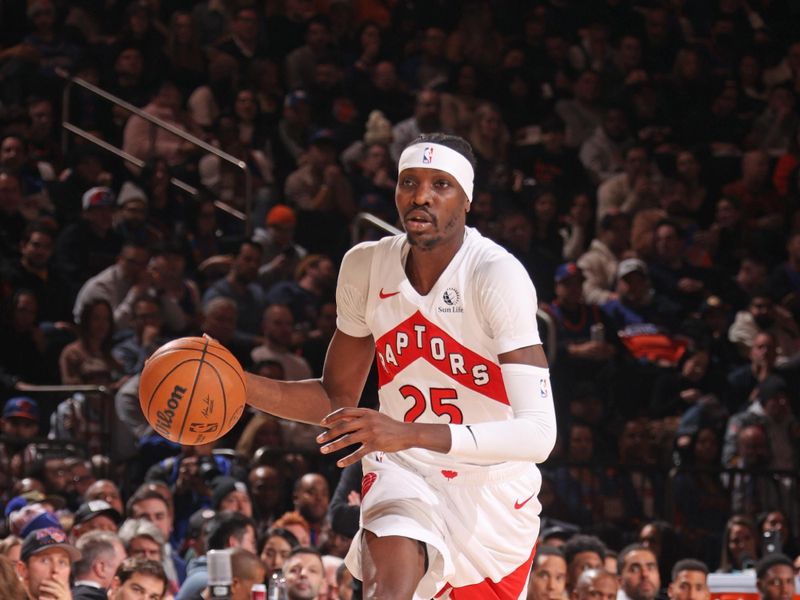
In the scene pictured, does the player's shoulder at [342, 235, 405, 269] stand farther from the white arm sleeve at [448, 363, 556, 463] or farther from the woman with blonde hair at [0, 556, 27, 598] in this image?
the woman with blonde hair at [0, 556, 27, 598]

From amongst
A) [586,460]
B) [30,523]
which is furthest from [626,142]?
[30,523]

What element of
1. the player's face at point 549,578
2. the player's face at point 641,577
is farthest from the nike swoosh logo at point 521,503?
the player's face at point 641,577

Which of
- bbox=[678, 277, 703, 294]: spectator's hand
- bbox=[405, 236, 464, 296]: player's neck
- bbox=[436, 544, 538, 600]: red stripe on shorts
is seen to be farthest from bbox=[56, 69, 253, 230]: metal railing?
bbox=[436, 544, 538, 600]: red stripe on shorts

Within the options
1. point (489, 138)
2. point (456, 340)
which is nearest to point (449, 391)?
point (456, 340)

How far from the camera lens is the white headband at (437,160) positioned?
16.9ft

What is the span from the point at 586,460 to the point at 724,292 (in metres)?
3.70

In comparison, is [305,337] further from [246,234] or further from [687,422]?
[687,422]

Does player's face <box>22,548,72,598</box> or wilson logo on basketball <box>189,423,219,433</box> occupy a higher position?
wilson logo on basketball <box>189,423,219,433</box>

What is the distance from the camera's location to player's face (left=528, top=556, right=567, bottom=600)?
9016 millimetres

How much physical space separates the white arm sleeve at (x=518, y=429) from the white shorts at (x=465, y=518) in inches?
11.4

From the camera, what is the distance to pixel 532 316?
512 centimetres

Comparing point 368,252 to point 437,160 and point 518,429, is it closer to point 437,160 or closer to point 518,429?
point 437,160

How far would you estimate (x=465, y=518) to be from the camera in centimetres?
508

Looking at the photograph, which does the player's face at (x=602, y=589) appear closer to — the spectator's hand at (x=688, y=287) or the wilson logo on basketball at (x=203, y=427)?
the wilson logo on basketball at (x=203, y=427)
